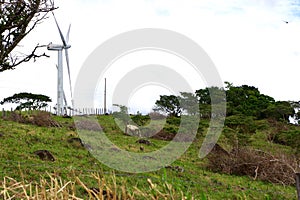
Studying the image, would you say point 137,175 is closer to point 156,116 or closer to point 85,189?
point 85,189

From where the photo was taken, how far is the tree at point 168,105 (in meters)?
36.6

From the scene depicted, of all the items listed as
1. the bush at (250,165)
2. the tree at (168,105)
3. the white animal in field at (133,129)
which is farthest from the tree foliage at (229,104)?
the bush at (250,165)

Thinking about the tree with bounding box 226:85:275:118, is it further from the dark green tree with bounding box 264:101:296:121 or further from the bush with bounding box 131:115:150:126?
the bush with bounding box 131:115:150:126

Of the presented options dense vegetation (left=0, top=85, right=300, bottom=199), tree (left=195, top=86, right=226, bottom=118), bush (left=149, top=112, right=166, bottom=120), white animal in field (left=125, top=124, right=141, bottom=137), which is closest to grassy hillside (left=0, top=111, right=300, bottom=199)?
dense vegetation (left=0, top=85, right=300, bottom=199)

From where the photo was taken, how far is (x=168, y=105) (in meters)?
38.0

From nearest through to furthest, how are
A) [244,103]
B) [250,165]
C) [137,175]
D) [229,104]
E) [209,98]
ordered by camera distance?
[137,175] < [250,165] < [229,104] < [244,103] < [209,98]

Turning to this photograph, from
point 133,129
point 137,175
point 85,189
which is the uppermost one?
point 133,129

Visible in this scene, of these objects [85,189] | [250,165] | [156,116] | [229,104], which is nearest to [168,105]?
[156,116]

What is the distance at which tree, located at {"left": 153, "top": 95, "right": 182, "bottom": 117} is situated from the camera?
3659 centimetres

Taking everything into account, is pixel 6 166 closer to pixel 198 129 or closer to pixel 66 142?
pixel 66 142

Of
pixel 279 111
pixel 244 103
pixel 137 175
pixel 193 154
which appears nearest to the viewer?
pixel 137 175

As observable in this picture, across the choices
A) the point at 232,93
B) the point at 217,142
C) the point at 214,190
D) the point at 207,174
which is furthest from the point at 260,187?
the point at 232,93

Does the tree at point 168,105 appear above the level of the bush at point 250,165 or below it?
above

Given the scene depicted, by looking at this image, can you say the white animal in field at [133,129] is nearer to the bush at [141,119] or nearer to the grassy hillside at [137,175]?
the grassy hillside at [137,175]
